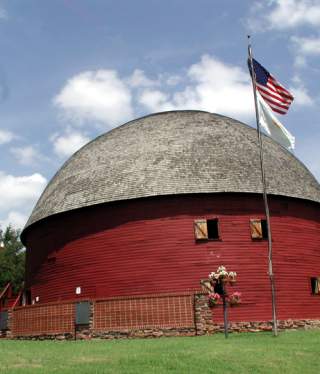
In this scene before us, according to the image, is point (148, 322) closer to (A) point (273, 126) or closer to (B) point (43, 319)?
(B) point (43, 319)

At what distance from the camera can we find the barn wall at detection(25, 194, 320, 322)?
→ 69.4 feet

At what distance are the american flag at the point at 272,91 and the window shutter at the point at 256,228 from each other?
19.3ft

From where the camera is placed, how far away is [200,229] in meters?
21.4

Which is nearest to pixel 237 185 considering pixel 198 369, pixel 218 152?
pixel 218 152

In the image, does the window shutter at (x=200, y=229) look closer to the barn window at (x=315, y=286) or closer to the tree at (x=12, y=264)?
the barn window at (x=315, y=286)

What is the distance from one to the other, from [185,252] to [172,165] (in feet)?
13.3

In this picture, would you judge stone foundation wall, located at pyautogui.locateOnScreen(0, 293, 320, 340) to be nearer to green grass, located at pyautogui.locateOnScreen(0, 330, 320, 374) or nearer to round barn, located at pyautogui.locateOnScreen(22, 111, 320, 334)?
round barn, located at pyautogui.locateOnScreen(22, 111, 320, 334)

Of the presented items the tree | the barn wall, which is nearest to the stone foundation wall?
the barn wall

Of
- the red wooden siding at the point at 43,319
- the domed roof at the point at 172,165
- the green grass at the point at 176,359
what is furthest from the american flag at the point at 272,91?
the red wooden siding at the point at 43,319

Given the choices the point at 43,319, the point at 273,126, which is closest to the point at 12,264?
the point at 43,319

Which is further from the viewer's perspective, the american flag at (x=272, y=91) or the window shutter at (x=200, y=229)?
the window shutter at (x=200, y=229)

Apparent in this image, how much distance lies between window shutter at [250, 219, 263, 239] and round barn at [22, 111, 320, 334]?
4cm

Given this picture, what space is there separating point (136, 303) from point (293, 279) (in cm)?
731

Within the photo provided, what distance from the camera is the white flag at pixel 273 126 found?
1731 centimetres
